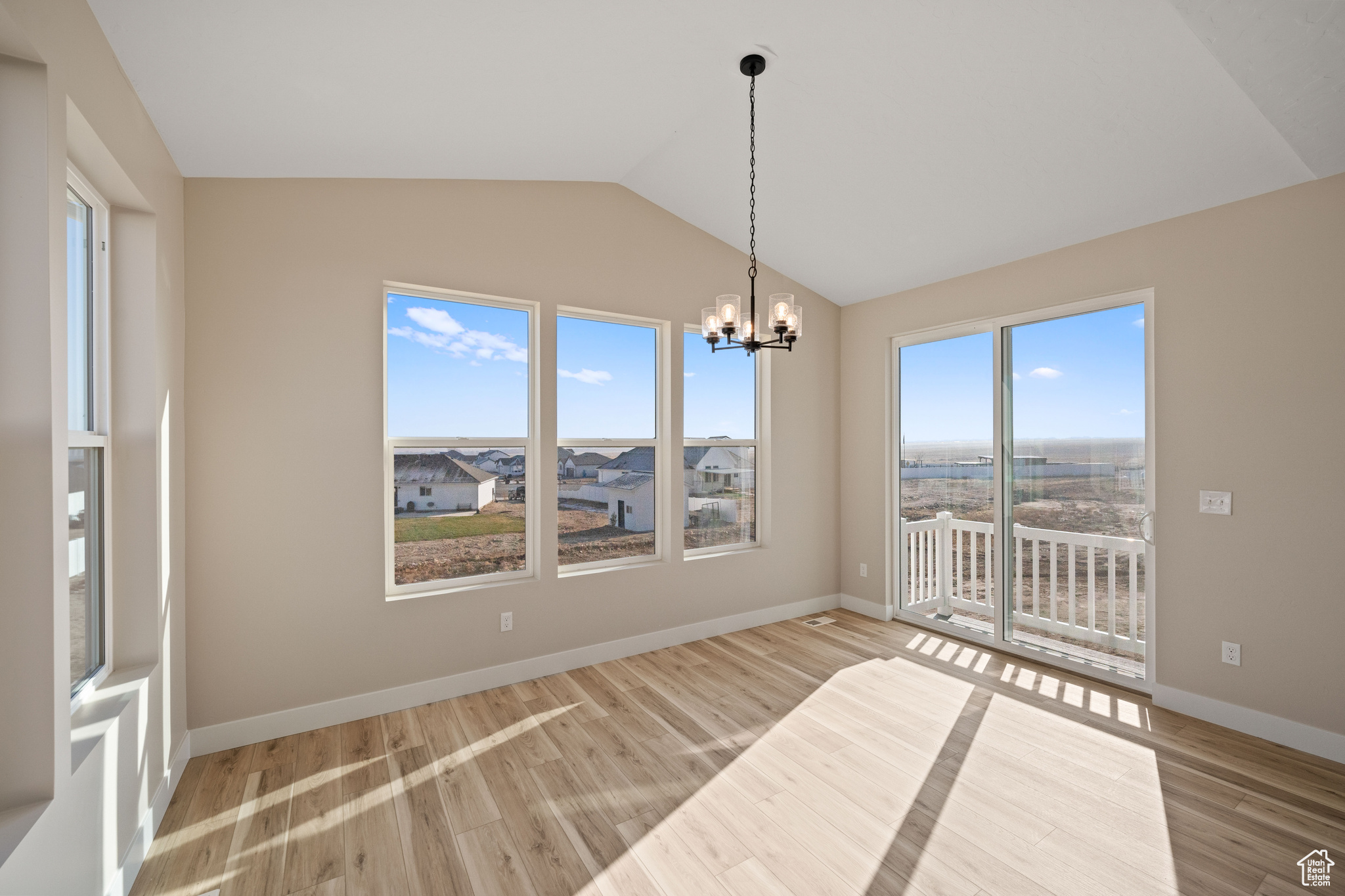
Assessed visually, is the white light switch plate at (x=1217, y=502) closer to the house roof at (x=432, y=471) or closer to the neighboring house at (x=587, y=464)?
the neighboring house at (x=587, y=464)

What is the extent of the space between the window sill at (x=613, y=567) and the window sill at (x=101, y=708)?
1969 mm

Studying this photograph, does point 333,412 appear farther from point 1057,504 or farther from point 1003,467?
point 1057,504

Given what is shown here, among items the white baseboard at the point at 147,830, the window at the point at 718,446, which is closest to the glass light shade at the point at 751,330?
the window at the point at 718,446

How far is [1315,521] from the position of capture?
2609 mm

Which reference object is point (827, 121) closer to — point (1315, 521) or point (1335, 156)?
point (1335, 156)

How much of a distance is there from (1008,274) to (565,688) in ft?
12.8

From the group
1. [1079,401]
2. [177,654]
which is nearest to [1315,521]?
[1079,401]

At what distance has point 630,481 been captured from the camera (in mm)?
4020

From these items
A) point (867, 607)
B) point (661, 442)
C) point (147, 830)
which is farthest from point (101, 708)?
point (867, 607)

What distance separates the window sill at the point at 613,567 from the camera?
12.1ft

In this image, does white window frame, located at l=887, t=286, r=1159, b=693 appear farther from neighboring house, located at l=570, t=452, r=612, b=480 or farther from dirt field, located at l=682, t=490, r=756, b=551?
neighboring house, located at l=570, t=452, r=612, b=480

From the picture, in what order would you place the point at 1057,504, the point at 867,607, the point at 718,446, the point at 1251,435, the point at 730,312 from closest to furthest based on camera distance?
Answer: the point at 730,312 < the point at 1251,435 < the point at 1057,504 < the point at 718,446 < the point at 867,607

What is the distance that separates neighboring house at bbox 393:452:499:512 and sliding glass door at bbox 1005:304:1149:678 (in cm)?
351

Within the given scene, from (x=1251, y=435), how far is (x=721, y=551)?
3059 mm
